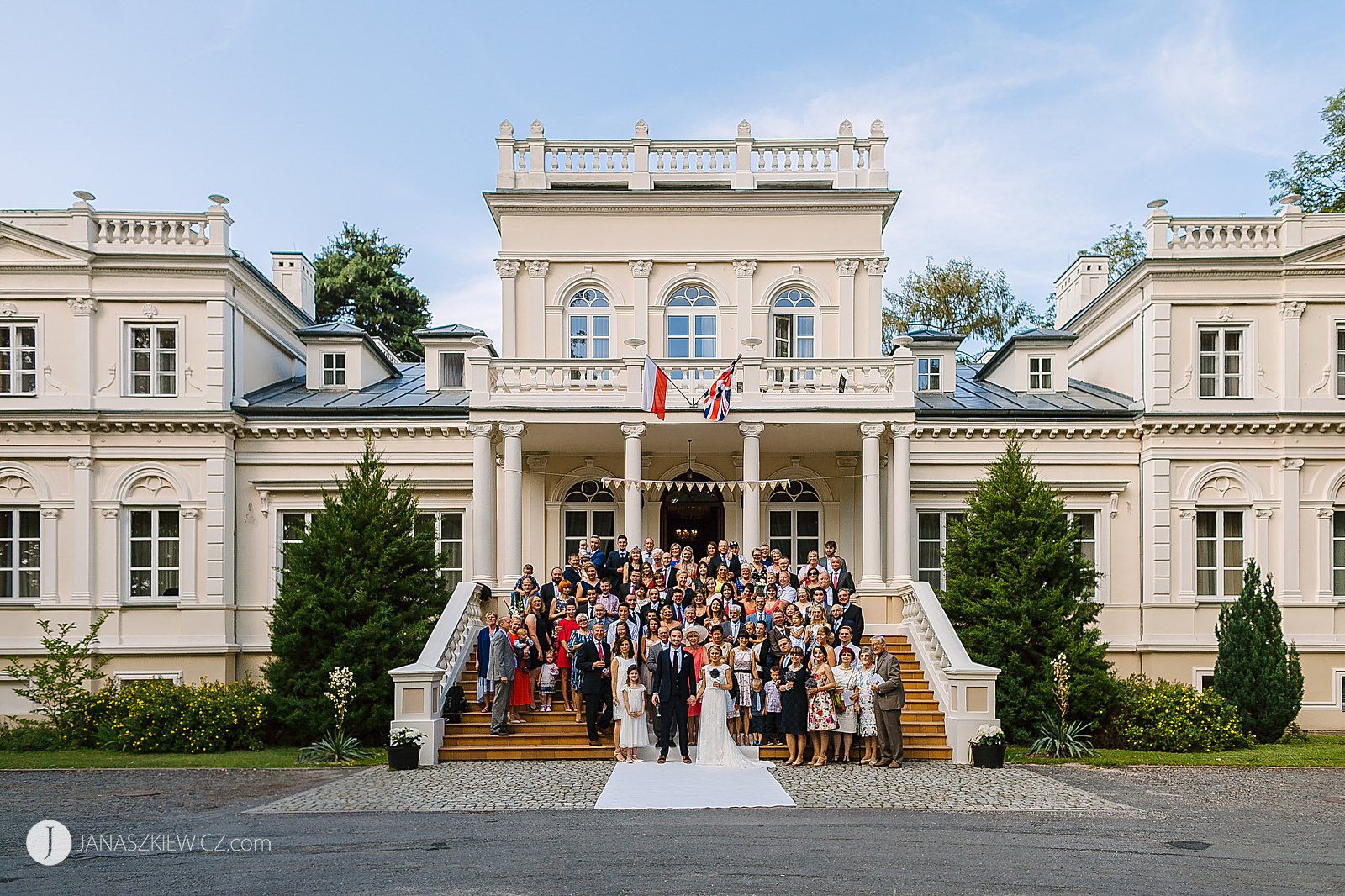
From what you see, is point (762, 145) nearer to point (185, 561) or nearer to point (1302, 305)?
point (1302, 305)

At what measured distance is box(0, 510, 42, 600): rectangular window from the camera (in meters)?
22.8

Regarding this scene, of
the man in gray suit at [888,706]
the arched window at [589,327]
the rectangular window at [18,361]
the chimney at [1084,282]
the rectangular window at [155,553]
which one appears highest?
the chimney at [1084,282]

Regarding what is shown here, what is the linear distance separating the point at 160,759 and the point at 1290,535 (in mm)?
21555

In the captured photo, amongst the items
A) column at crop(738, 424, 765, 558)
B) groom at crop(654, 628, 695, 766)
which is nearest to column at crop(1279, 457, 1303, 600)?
column at crop(738, 424, 765, 558)

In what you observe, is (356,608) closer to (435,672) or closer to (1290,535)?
(435,672)

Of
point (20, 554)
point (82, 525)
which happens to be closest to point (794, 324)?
point (82, 525)

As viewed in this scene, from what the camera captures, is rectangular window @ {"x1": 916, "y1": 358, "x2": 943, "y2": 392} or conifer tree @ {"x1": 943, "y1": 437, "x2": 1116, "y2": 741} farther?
rectangular window @ {"x1": 916, "y1": 358, "x2": 943, "y2": 392}

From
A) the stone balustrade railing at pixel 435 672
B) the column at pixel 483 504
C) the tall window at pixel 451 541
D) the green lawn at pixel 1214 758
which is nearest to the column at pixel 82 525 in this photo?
the tall window at pixel 451 541

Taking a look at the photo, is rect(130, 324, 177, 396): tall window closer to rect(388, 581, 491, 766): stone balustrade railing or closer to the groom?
rect(388, 581, 491, 766): stone balustrade railing

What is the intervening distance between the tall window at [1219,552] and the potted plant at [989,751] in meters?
10.1

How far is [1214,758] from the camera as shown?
1775cm

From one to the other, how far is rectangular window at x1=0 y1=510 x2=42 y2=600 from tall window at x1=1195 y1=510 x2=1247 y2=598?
23.8 metres

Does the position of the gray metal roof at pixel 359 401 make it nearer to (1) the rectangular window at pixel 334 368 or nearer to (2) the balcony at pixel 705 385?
(1) the rectangular window at pixel 334 368

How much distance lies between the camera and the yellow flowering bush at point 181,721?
18.9 meters
